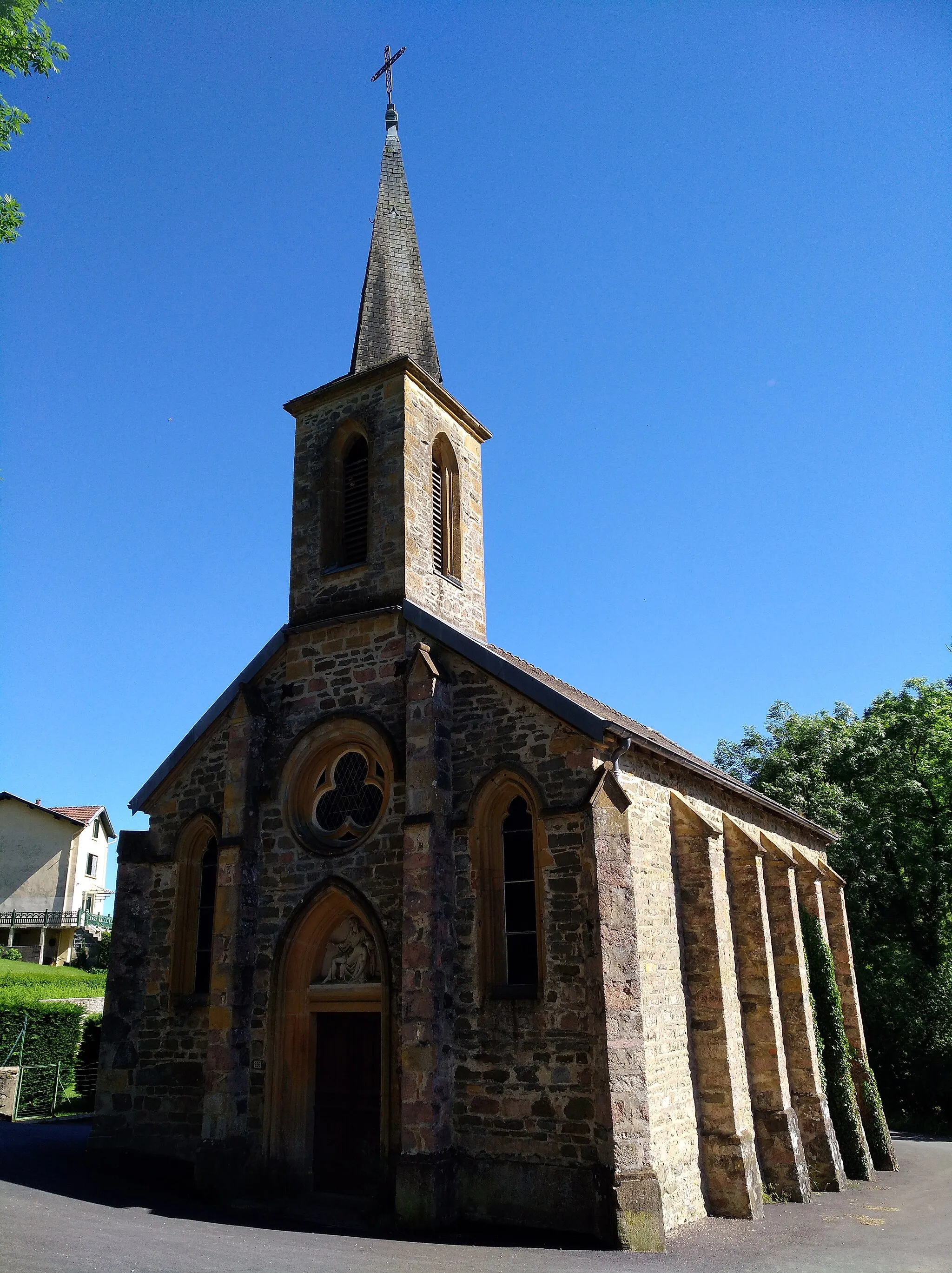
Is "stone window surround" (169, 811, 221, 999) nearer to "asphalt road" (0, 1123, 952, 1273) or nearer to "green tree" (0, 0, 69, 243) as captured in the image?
"asphalt road" (0, 1123, 952, 1273)

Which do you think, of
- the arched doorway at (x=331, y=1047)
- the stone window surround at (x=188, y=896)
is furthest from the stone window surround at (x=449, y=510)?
the arched doorway at (x=331, y=1047)

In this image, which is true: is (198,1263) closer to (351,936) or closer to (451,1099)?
(451,1099)

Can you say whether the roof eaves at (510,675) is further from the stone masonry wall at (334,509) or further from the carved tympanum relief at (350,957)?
the carved tympanum relief at (350,957)

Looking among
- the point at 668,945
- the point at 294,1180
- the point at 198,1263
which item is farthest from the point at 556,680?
the point at 198,1263

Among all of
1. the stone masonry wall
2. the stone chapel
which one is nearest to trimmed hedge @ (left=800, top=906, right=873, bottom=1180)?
the stone chapel

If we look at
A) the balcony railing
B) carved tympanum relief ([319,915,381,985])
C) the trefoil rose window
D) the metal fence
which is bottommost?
the metal fence

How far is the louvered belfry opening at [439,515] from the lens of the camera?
54.1 feet

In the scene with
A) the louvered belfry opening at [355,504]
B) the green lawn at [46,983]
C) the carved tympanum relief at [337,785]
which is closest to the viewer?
the carved tympanum relief at [337,785]

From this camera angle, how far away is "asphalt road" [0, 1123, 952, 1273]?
892cm

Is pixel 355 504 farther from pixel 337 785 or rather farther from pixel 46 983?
pixel 46 983

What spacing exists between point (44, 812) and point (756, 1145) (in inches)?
1685

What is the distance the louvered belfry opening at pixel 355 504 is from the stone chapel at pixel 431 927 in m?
0.05

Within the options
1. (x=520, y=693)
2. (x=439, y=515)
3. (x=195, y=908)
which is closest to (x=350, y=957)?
(x=195, y=908)

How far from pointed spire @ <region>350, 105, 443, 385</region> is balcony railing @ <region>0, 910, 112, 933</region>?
36530mm
